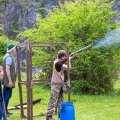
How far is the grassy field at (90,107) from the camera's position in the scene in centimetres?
988

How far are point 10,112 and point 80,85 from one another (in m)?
4.16

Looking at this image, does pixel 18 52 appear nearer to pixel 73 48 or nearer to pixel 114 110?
pixel 114 110

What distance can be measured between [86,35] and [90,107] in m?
3.92

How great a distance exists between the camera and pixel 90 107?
→ 11.2 metres

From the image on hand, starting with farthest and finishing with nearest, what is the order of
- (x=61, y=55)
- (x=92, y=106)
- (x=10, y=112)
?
(x=92, y=106), (x=10, y=112), (x=61, y=55)

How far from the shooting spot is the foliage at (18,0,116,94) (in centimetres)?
1429

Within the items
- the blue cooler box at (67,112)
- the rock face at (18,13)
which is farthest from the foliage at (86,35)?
the rock face at (18,13)

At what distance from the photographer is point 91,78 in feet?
47.3

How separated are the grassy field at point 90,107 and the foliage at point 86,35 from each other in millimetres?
957

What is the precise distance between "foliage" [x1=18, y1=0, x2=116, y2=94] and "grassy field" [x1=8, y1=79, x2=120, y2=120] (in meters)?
0.96

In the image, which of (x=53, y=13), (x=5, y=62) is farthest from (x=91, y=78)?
(x=5, y=62)

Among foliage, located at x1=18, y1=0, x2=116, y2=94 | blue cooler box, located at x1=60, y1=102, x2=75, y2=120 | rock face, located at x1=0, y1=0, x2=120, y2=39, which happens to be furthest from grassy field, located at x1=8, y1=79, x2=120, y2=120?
rock face, located at x1=0, y1=0, x2=120, y2=39

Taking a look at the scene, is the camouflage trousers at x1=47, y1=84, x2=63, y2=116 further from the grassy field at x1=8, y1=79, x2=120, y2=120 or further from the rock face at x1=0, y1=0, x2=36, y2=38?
the rock face at x1=0, y1=0, x2=36, y2=38

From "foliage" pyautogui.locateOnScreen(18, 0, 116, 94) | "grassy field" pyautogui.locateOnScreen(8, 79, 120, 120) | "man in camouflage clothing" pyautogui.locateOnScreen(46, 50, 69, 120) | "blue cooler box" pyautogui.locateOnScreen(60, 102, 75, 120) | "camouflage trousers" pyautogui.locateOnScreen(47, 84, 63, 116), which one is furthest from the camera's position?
"foliage" pyautogui.locateOnScreen(18, 0, 116, 94)
